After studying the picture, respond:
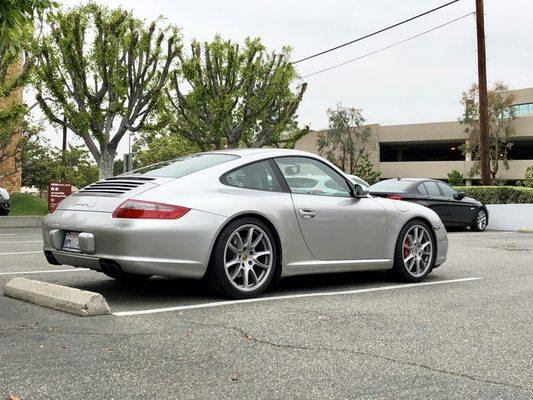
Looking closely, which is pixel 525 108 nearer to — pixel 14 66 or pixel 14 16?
pixel 14 66

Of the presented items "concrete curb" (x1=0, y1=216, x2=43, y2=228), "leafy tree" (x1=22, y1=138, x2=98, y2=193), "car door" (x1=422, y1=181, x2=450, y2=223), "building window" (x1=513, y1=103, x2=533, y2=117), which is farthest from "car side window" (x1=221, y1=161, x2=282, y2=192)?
"building window" (x1=513, y1=103, x2=533, y2=117)

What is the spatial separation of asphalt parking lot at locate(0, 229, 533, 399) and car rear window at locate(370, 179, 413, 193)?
393 inches

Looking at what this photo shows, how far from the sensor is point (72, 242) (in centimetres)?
580

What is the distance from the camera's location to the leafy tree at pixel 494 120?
4897cm

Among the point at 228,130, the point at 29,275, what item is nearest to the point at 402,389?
the point at 29,275

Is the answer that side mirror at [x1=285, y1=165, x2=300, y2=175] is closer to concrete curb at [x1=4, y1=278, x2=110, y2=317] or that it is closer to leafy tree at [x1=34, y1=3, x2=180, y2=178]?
concrete curb at [x1=4, y1=278, x2=110, y2=317]

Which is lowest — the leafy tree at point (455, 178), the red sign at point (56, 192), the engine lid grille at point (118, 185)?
the engine lid grille at point (118, 185)

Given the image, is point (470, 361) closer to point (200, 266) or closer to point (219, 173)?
point (200, 266)

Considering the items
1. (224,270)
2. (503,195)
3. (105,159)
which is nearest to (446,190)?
(503,195)

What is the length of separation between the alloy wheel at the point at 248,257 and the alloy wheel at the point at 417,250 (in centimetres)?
192

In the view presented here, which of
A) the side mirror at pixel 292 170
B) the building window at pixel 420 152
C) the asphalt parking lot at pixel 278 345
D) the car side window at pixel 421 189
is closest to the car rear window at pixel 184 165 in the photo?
the side mirror at pixel 292 170

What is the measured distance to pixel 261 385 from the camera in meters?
3.44

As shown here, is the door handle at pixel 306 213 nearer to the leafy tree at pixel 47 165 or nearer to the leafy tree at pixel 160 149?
the leafy tree at pixel 47 165

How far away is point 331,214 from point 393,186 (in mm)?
10747
